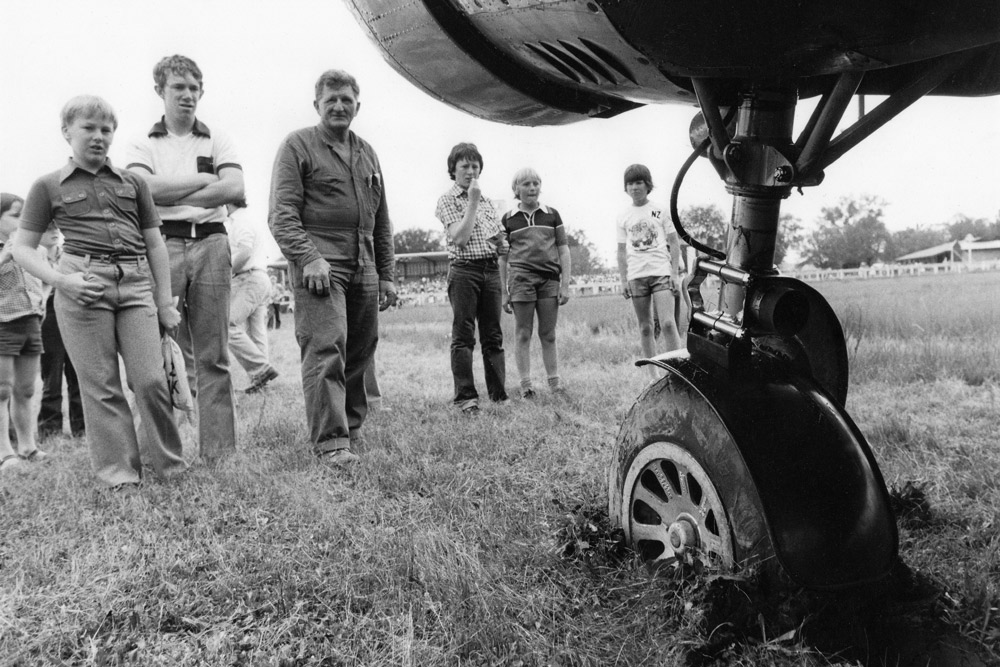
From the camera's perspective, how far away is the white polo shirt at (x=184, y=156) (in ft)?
13.1

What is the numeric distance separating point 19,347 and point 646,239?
15.5 feet

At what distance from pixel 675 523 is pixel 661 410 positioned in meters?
0.30

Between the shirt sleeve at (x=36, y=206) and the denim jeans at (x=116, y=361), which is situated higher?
the shirt sleeve at (x=36, y=206)

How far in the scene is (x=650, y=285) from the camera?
5.92 m

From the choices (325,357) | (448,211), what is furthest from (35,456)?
(448,211)

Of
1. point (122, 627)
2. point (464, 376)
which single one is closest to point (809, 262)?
point (464, 376)

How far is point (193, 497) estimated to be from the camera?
10.8 feet

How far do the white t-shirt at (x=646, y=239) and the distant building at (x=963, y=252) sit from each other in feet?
88.2

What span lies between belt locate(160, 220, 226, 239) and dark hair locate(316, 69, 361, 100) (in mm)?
1008

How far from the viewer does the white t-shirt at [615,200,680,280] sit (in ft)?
19.1

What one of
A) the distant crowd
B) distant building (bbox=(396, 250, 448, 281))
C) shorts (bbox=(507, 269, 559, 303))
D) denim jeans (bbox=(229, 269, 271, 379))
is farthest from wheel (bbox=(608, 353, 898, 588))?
distant building (bbox=(396, 250, 448, 281))

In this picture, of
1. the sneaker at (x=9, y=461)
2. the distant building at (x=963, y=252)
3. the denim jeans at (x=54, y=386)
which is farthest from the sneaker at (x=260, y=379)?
the distant building at (x=963, y=252)

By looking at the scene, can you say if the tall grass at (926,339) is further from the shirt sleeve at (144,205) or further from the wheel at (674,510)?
the shirt sleeve at (144,205)

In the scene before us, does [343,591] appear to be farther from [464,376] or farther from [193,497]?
[464,376]
